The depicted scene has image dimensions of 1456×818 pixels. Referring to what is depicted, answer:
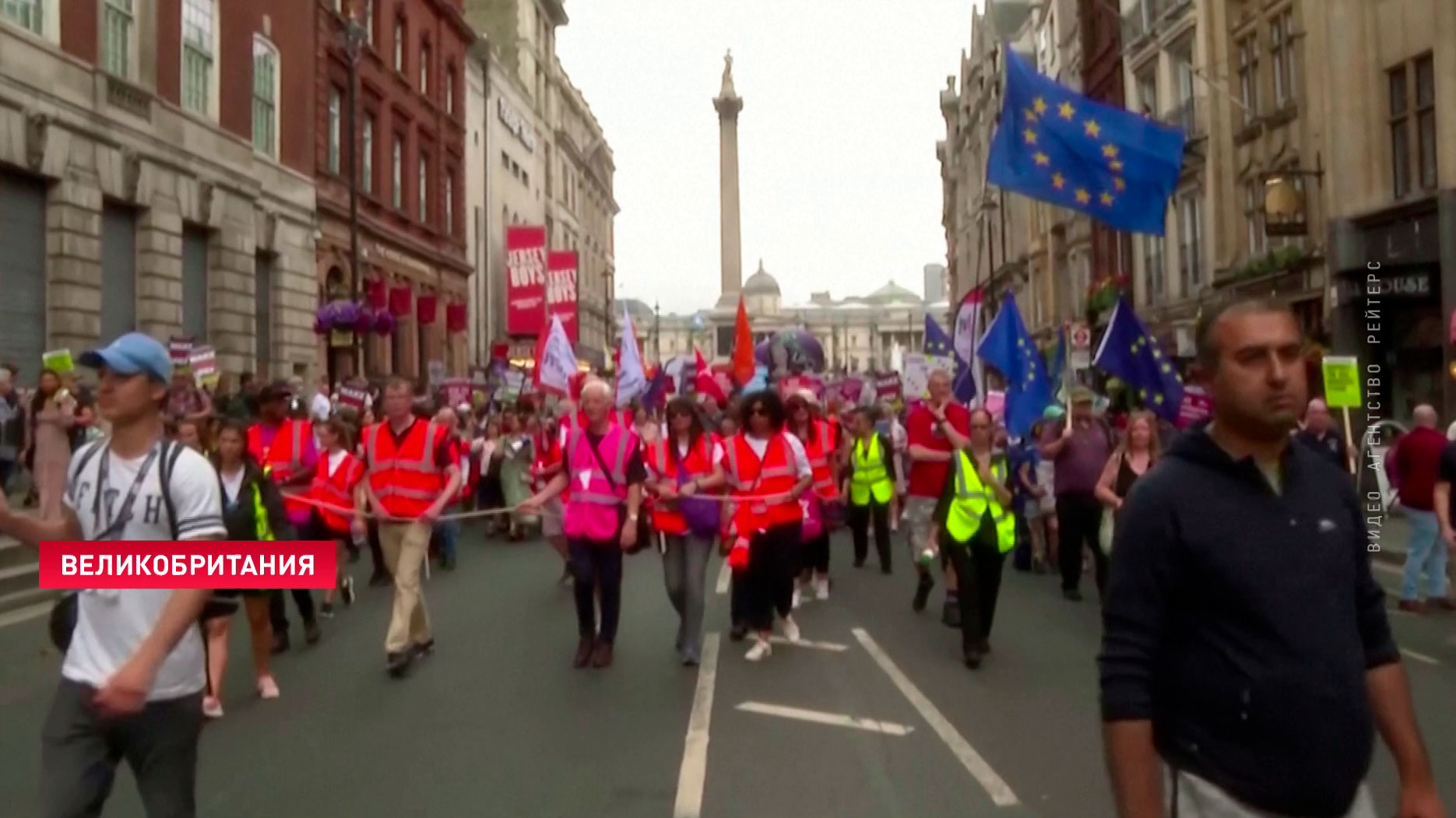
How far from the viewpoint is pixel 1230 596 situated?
2797 mm

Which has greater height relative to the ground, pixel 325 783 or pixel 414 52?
pixel 414 52

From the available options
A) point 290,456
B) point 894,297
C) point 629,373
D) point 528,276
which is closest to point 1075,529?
point 290,456

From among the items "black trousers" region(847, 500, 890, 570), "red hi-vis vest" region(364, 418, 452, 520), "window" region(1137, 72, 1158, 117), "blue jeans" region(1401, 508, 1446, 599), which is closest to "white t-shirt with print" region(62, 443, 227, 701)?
"red hi-vis vest" region(364, 418, 452, 520)

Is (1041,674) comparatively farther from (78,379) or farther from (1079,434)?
(78,379)

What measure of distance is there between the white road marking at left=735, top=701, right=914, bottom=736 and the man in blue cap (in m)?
4.44

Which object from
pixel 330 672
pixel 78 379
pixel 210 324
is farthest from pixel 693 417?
pixel 210 324

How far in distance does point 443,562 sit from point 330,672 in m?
6.72

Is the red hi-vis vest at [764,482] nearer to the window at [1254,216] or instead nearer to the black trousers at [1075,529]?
the black trousers at [1075,529]

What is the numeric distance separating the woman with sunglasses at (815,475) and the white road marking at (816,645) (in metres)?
1.32

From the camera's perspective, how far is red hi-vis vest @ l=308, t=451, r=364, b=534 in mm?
11219

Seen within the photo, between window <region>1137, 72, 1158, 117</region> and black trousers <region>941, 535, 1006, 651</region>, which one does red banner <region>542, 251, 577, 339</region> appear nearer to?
window <region>1137, 72, 1158, 117</region>

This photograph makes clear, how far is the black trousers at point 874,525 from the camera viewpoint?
15375 millimetres

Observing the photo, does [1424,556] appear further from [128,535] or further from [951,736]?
[128,535]
